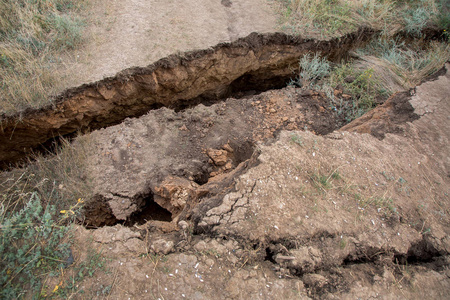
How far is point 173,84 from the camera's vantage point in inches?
158

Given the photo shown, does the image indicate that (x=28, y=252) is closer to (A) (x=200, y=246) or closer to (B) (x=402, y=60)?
(A) (x=200, y=246)

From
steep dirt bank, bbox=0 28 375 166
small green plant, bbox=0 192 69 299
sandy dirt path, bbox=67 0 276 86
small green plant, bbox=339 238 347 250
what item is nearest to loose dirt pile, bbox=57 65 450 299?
small green plant, bbox=339 238 347 250

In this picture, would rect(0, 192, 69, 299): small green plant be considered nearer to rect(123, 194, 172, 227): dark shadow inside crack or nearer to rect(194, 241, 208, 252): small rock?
rect(194, 241, 208, 252): small rock

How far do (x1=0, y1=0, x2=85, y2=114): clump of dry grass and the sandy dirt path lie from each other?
21 cm

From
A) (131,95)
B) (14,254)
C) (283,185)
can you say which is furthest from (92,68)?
(283,185)

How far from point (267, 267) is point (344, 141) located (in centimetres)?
140

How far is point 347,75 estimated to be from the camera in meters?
4.19

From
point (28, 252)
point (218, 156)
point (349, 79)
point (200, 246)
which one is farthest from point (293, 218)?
point (349, 79)

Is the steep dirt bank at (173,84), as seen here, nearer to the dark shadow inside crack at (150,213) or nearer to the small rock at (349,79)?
the small rock at (349,79)

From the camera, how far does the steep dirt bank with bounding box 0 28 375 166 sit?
3.52 m

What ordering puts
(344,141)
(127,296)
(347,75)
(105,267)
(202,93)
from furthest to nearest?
(202,93) < (347,75) < (344,141) < (105,267) < (127,296)

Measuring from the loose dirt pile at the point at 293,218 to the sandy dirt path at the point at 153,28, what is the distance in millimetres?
1221

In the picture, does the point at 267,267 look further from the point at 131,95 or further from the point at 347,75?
the point at 347,75

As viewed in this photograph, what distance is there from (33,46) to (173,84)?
5.93 ft
